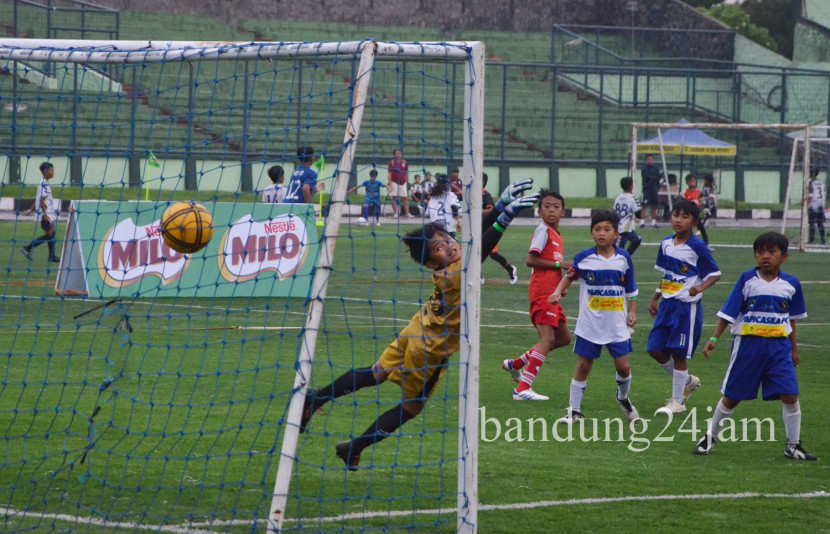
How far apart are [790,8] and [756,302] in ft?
226

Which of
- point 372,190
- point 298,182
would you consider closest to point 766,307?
point 372,190

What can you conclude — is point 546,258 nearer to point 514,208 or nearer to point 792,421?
point 792,421

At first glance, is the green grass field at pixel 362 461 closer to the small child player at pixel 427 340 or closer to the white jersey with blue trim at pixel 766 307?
the small child player at pixel 427 340

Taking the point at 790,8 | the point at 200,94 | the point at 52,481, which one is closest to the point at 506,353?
the point at 52,481

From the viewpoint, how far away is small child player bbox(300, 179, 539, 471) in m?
6.31

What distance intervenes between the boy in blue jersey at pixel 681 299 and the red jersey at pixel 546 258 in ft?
2.80

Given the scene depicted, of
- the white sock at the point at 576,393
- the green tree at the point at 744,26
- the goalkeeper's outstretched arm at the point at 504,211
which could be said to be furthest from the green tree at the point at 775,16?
the goalkeeper's outstretched arm at the point at 504,211

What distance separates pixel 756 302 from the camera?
7379mm

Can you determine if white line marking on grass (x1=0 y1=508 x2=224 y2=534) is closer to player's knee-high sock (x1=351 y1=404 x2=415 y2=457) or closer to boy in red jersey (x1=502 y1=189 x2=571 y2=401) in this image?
player's knee-high sock (x1=351 y1=404 x2=415 y2=457)

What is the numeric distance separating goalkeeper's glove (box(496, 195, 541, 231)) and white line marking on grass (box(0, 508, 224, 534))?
2200mm

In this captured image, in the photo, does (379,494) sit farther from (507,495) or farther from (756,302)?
(756,302)

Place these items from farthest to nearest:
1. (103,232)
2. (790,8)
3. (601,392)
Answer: (790,8), (103,232), (601,392)

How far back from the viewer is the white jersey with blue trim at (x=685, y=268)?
29.3 ft

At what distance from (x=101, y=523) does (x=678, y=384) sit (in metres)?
4.93
